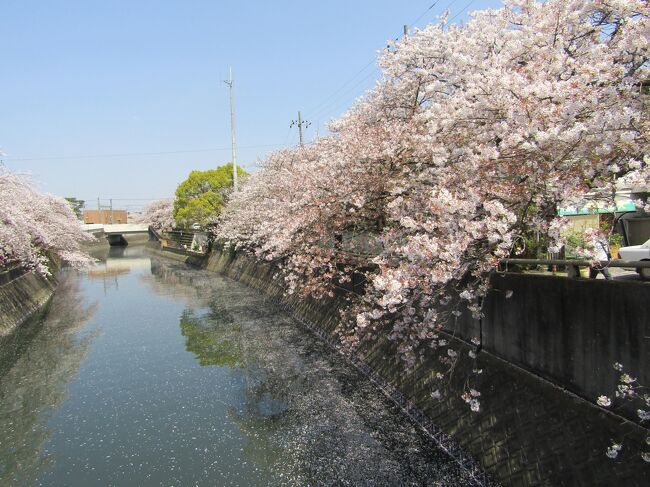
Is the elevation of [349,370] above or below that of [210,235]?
below

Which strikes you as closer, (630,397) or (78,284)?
(630,397)

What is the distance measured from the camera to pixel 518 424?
747cm

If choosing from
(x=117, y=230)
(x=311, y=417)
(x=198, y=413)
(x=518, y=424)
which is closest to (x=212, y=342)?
(x=198, y=413)

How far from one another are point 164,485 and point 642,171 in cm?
907

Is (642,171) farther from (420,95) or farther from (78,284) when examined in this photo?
(78,284)

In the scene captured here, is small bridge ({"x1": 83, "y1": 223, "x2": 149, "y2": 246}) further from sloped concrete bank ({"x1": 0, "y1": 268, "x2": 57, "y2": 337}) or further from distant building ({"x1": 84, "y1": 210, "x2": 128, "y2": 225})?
sloped concrete bank ({"x1": 0, "y1": 268, "x2": 57, "y2": 337})

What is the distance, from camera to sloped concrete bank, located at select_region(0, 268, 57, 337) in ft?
67.6

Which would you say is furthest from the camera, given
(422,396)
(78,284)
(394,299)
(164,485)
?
(78,284)

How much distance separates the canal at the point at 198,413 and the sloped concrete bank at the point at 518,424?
55 centimetres

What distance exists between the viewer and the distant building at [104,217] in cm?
9844

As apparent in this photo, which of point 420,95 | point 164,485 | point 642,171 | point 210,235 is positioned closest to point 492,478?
point 642,171

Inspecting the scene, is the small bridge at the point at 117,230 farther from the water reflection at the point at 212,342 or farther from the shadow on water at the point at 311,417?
the shadow on water at the point at 311,417

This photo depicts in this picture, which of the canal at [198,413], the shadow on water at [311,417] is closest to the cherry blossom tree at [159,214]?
the canal at [198,413]

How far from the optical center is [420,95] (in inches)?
551
